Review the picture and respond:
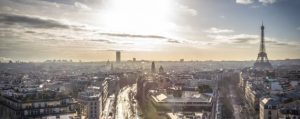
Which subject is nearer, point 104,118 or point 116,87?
point 104,118

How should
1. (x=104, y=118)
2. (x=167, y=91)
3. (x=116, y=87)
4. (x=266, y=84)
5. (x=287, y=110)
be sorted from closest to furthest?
(x=287, y=110)
(x=104, y=118)
(x=167, y=91)
(x=266, y=84)
(x=116, y=87)

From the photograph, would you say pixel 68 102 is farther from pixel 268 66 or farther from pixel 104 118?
pixel 268 66

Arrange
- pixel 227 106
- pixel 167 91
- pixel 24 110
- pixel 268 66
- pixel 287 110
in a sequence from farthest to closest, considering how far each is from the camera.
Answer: pixel 268 66, pixel 167 91, pixel 227 106, pixel 287 110, pixel 24 110

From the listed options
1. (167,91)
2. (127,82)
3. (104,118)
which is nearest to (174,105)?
(104,118)

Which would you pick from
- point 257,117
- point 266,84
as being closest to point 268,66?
point 266,84

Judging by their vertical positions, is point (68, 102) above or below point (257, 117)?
above

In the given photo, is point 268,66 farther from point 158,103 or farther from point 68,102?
point 68,102

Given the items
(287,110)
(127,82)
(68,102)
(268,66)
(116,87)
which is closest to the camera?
(68,102)

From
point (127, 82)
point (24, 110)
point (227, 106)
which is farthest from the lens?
point (127, 82)

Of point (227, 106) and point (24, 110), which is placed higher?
point (24, 110)
